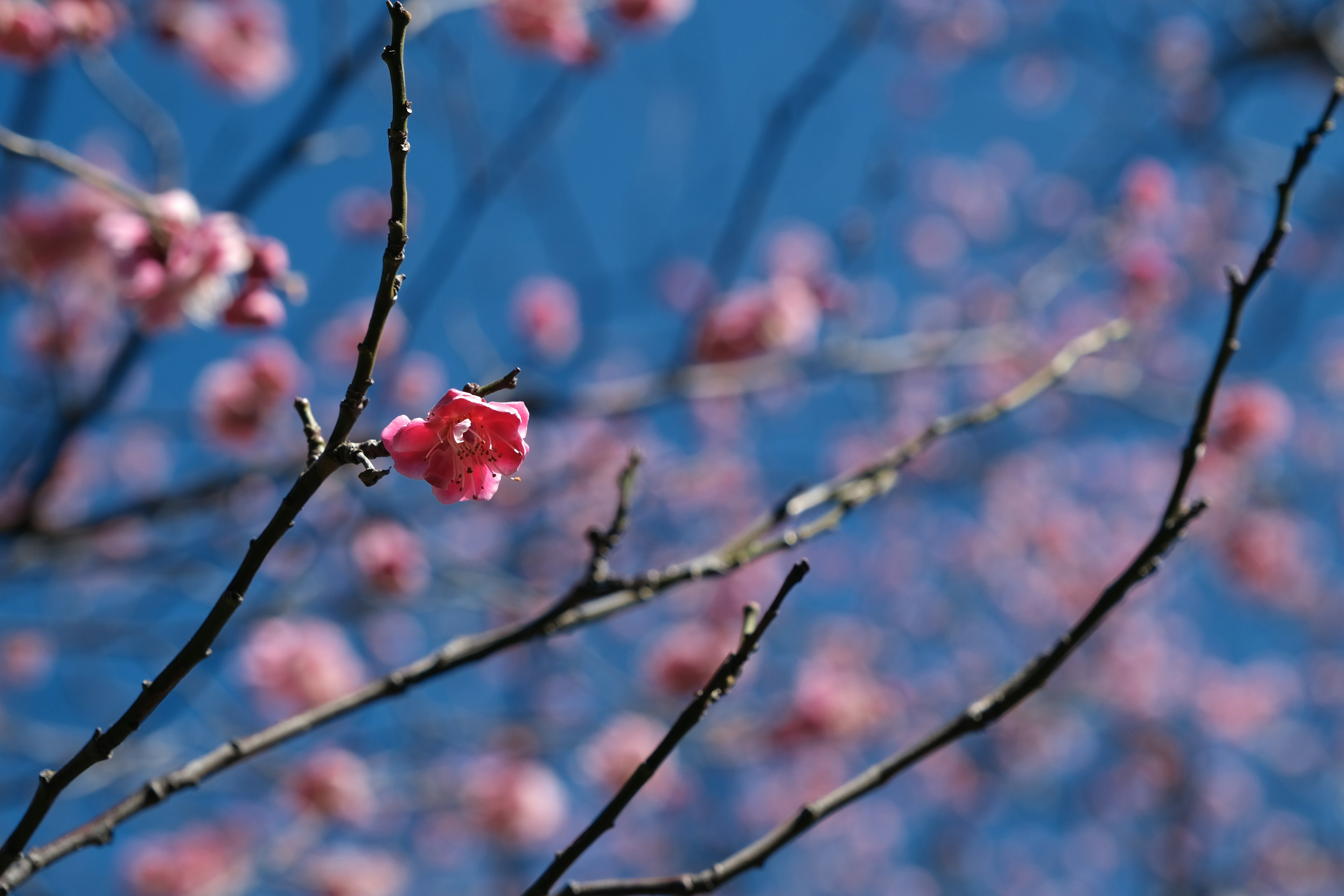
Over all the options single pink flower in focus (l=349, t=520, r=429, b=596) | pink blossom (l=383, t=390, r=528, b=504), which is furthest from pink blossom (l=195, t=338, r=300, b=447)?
pink blossom (l=383, t=390, r=528, b=504)

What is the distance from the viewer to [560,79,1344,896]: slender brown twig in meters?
1.23

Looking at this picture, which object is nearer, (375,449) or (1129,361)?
(375,449)

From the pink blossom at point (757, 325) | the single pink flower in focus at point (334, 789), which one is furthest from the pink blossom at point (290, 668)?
the pink blossom at point (757, 325)

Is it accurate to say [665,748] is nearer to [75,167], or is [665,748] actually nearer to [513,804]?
[75,167]

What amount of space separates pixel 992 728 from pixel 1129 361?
3.69 metres

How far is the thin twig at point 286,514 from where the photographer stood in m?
0.91

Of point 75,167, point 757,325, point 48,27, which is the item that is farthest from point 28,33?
point 757,325

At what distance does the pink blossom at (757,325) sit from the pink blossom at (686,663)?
1.63 metres

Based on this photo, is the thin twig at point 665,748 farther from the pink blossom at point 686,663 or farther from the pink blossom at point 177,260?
the pink blossom at point 686,663

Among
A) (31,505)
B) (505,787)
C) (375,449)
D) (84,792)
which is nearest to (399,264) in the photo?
(375,449)

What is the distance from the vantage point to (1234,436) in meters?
4.58

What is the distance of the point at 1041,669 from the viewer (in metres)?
1.33

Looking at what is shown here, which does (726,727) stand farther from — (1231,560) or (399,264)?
(1231,560)

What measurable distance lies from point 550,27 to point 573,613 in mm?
3080
